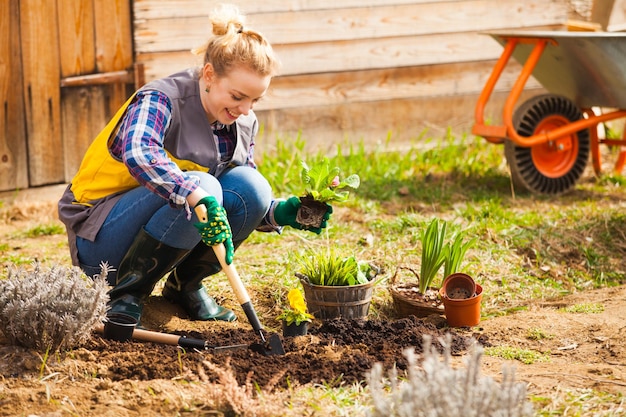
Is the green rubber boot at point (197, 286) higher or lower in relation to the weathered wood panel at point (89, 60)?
lower

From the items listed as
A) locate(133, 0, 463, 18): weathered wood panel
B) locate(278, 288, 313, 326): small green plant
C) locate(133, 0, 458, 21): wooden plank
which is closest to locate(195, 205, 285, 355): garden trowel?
locate(278, 288, 313, 326): small green plant

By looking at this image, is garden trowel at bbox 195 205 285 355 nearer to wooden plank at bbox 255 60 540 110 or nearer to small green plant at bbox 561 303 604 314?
Result: small green plant at bbox 561 303 604 314

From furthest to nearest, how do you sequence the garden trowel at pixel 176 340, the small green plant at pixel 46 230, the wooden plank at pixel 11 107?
1. the wooden plank at pixel 11 107
2. the small green plant at pixel 46 230
3. the garden trowel at pixel 176 340

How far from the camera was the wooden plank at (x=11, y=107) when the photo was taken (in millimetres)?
4832

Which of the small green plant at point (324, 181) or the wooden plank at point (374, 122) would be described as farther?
the wooden plank at point (374, 122)

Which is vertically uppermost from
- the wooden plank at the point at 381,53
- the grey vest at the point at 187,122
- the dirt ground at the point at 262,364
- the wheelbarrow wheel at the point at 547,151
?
the wooden plank at the point at 381,53

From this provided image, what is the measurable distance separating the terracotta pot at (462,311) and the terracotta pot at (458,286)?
0.23 feet

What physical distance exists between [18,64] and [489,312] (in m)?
3.03

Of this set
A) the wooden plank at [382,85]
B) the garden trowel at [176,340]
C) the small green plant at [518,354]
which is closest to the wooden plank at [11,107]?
the wooden plank at [382,85]

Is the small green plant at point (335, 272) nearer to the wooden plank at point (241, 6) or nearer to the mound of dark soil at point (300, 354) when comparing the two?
the mound of dark soil at point (300, 354)

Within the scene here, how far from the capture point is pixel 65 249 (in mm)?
4332

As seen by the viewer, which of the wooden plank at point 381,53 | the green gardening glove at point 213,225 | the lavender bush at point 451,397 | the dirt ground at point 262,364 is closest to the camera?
the lavender bush at point 451,397

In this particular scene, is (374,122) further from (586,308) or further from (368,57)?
(586,308)

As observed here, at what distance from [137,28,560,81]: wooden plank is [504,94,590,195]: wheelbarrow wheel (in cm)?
77
